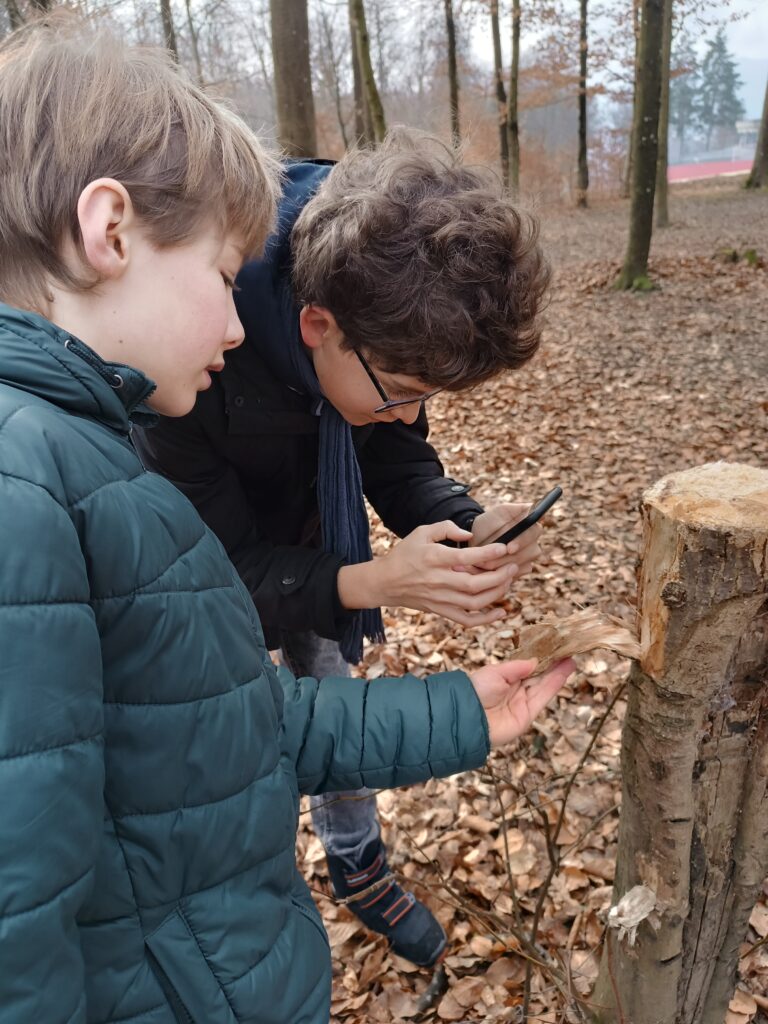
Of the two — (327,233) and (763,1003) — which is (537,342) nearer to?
(327,233)

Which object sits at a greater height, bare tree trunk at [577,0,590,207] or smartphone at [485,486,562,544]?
bare tree trunk at [577,0,590,207]

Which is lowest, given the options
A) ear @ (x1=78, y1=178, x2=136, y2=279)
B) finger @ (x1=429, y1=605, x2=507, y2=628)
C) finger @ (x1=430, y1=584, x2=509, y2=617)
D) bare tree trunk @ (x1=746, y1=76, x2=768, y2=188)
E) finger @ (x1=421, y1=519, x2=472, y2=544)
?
finger @ (x1=429, y1=605, x2=507, y2=628)

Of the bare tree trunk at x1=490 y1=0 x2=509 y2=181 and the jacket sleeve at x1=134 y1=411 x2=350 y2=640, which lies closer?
the jacket sleeve at x1=134 y1=411 x2=350 y2=640

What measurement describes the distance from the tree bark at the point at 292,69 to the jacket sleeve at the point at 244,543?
227 inches

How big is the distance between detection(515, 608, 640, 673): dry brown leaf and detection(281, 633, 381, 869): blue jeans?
0.79m

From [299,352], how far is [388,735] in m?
0.82

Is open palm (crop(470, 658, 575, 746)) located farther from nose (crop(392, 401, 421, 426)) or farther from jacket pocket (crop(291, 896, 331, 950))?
nose (crop(392, 401, 421, 426))

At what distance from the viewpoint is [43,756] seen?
0.71 m

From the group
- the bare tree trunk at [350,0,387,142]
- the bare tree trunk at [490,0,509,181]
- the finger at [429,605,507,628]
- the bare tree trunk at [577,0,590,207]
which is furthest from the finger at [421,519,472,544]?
the bare tree trunk at [577,0,590,207]

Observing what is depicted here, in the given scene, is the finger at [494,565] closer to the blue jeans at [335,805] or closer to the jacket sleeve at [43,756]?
the blue jeans at [335,805]

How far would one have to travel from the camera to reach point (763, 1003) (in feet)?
6.63

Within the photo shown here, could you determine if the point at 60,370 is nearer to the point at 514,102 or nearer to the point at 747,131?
the point at 514,102

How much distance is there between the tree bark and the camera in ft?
21.4

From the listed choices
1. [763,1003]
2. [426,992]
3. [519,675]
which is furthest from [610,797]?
[519,675]
